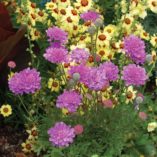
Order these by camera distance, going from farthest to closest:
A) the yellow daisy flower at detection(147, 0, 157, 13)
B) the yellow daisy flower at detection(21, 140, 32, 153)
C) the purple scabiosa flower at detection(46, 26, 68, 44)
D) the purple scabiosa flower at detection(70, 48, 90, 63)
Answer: the yellow daisy flower at detection(147, 0, 157, 13) < the yellow daisy flower at detection(21, 140, 32, 153) < the purple scabiosa flower at detection(46, 26, 68, 44) < the purple scabiosa flower at detection(70, 48, 90, 63)

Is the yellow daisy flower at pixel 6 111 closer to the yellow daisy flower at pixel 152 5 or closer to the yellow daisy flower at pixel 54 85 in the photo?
the yellow daisy flower at pixel 54 85

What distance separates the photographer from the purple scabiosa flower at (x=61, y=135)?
230 centimetres

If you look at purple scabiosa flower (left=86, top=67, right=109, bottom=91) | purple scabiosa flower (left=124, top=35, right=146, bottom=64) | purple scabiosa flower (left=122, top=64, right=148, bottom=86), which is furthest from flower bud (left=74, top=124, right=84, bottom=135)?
purple scabiosa flower (left=124, top=35, right=146, bottom=64)

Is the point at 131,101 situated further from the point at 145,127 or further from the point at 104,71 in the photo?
the point at 104,71

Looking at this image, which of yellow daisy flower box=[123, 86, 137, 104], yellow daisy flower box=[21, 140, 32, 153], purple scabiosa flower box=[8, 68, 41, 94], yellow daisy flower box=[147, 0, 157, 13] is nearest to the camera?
purple scabiosa flower box=[8, 68, 41, 94]

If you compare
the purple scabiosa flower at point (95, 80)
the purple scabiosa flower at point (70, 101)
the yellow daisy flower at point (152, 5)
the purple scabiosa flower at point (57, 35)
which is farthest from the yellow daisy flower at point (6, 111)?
the yellow daisy flower at point (152, 5)

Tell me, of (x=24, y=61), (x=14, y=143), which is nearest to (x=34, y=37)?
(x=24, y=61)

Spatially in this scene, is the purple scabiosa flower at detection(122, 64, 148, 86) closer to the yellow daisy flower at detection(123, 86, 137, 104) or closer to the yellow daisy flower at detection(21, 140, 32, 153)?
the yellow daisy flower at detection(123, 86, 137, 104)

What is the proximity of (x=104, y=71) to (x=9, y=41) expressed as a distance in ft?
2.50

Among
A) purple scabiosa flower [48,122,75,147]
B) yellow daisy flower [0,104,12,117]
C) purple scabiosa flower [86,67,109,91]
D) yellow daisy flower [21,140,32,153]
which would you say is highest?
purple scabiosa flower [86,67,109,91]

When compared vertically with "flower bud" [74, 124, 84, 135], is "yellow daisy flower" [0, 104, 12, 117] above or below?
below

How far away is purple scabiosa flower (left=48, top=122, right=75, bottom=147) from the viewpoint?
7.54 ft

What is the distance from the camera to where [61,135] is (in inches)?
91.1

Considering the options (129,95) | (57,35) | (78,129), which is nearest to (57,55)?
(57,35)
